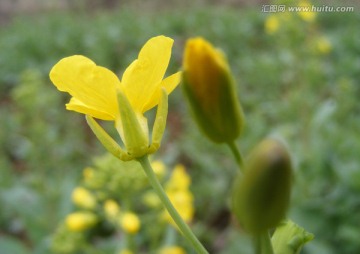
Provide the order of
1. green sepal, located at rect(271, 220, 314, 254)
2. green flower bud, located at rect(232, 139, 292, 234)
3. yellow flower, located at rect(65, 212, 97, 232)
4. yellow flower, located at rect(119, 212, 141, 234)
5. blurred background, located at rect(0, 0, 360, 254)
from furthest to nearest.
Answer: blurred background, located at rect(0, 0, 360, 254)
yellow flower, located at rect(65, 212, 97, 232)
yellow flower, located at rect(119, 212, 141, 234)
green sepal, located at rect(271, 220, 314, 254)
green flower bud, located at rect(232, 139, 292, 234)

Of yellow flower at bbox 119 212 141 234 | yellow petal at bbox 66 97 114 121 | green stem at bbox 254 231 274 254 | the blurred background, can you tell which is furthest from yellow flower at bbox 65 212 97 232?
green stem at bbox 254 231 274 254

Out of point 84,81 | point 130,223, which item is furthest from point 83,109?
point 130,223

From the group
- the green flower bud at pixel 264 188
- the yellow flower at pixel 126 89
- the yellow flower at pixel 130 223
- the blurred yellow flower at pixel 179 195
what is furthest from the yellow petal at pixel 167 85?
the blurred yellow flower at pixel 179 195

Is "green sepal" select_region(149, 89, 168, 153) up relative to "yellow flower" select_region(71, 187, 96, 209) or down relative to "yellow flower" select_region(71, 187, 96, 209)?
up

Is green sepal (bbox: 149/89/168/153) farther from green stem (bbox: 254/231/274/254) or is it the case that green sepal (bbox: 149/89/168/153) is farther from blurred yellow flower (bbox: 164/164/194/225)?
blurred yellow flower (bbox: 164/164/194/225)

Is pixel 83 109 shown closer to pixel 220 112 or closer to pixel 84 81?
pixel 84 81
